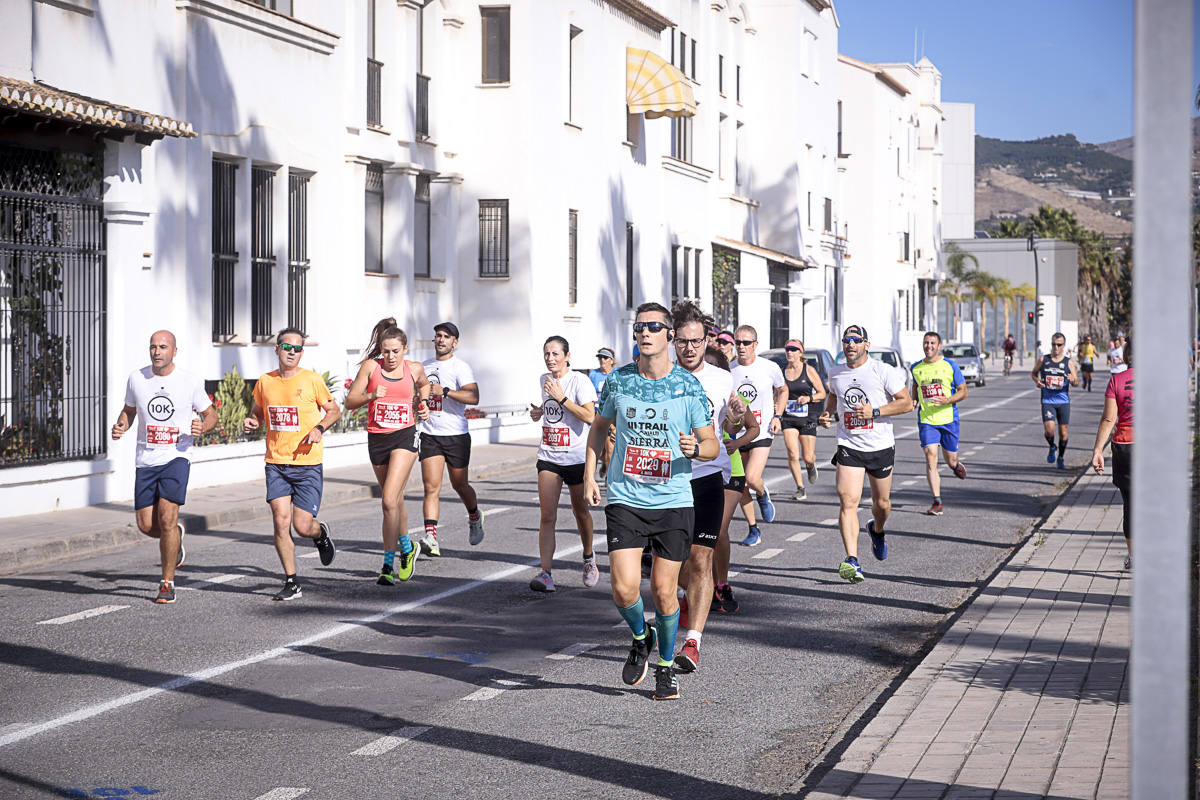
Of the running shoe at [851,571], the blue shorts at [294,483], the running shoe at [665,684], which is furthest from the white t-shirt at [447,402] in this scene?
the running shoe at [665,684]

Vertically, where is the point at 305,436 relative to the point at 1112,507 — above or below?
above

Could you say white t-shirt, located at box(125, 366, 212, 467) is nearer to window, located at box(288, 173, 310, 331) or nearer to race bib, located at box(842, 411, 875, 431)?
race bib, located at box(842, 411, 875, 431)

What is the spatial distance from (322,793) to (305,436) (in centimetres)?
519

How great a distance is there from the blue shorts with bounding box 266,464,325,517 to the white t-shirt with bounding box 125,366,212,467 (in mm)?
698

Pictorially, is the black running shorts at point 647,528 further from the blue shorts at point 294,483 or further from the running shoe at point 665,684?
the blue shorts at point 294,483

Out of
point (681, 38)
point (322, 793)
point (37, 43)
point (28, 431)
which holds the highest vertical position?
point (681, 38)

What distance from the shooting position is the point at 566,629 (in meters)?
9.63

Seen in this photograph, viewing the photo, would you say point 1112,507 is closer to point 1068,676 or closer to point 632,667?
point 1068,676

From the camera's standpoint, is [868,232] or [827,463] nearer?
[827,463]

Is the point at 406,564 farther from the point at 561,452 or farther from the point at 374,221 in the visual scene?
the point at 374,221

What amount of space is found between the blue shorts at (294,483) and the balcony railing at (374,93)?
15.4m

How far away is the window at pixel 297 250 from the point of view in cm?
2267

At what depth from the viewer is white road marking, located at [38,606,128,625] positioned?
9.93m

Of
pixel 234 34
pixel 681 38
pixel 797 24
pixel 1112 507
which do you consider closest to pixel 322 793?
pixel 1112 507
